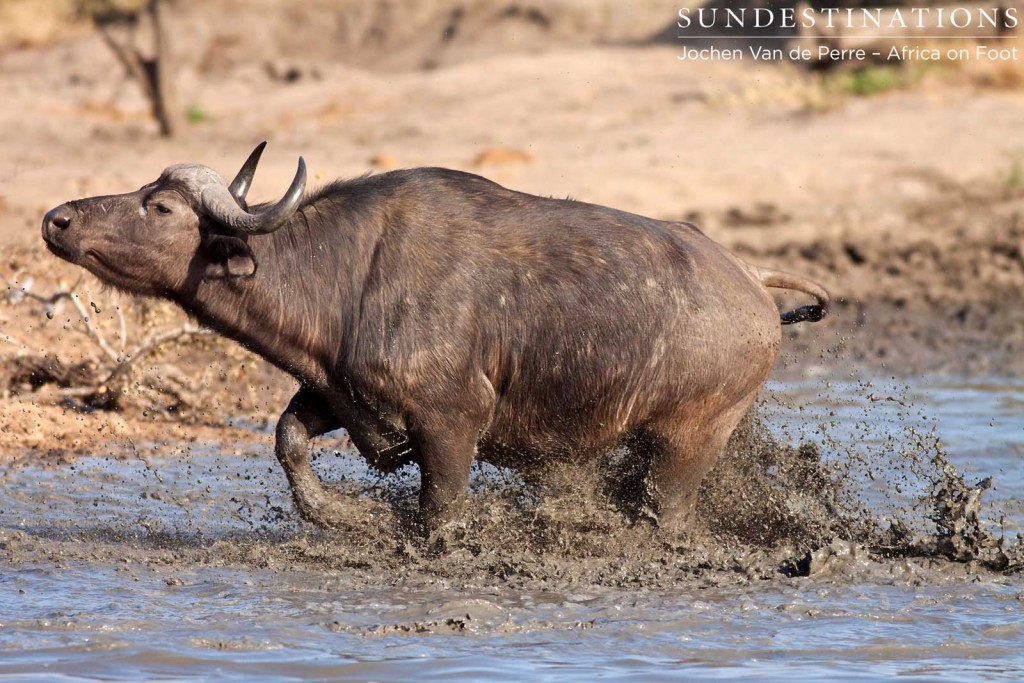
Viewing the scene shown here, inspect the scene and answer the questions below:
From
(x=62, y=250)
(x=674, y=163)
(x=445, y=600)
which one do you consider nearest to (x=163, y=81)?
(x=674, y=163)

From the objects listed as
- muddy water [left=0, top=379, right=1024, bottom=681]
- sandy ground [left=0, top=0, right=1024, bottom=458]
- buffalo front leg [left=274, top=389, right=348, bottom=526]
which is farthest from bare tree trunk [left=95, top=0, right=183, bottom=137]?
buffalo front leg [left=274, top=389, right=348, bottom=526]

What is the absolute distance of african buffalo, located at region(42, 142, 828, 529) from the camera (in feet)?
19.7

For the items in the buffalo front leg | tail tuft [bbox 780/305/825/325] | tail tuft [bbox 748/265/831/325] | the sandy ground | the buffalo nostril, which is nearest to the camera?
the buffalo nostril

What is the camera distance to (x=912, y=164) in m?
14.7

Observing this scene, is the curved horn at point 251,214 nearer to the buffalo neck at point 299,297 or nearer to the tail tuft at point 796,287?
the buffalo neck at point 299,297

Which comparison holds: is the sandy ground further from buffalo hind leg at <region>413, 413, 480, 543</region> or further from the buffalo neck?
buffalo hind leg at <region>413, 413, 480, 543</region>

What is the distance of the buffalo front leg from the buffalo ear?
661 mm

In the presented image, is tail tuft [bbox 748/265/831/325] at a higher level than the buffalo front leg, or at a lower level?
higher

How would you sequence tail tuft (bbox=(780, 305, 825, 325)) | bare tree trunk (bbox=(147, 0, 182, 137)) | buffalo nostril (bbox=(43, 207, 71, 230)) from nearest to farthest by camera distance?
buffalo nostril (bbox=(43, 207, 71, 230)) < tail tuft (bbox=(780, 305, 825, 325)) < bare tree trunk (bbox=(147, 0, 182, 137))

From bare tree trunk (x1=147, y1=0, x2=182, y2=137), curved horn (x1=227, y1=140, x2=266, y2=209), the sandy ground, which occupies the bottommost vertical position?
curved horn (x1=227, y1=140, x2=266, y2=209)

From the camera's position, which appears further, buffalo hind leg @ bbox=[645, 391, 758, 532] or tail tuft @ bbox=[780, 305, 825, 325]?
tail tuft @ bbox=[780, 305, 825, 325]

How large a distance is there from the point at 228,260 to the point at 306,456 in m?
0.94

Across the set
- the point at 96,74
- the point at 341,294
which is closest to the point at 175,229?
the point at 341,294

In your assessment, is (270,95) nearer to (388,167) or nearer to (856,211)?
(388,167)
